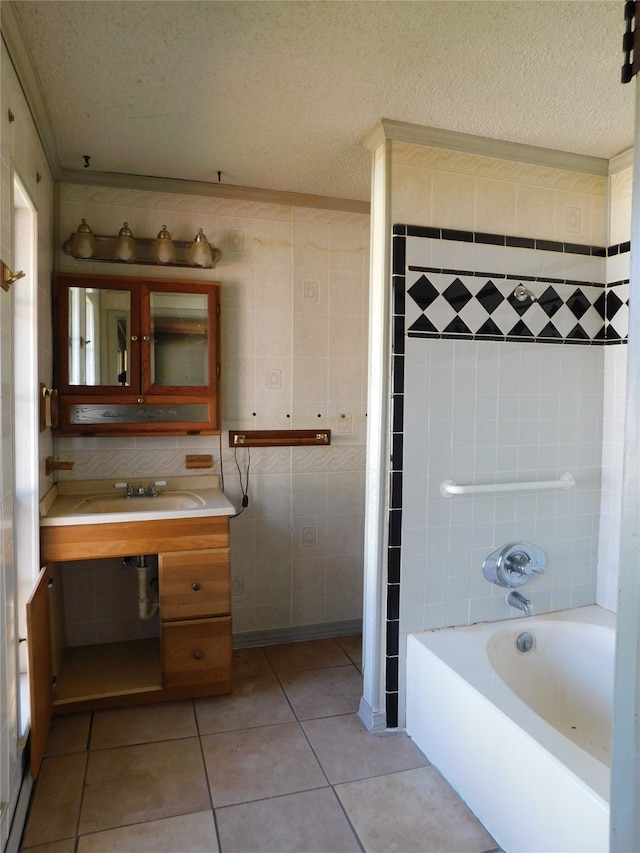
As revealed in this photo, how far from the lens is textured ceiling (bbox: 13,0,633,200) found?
1.53m

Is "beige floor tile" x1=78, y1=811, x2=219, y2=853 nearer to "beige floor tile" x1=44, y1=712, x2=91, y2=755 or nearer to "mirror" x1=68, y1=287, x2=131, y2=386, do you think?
"beige floor tile" x1=44, y1=712, x2=91, y2=755

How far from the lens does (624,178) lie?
244 cm

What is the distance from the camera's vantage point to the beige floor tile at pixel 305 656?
2.80m

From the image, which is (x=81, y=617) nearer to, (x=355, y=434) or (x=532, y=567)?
(x=355, y=434)

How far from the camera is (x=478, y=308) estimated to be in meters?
2.31

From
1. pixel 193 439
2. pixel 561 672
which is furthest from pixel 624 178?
pixel 193 439

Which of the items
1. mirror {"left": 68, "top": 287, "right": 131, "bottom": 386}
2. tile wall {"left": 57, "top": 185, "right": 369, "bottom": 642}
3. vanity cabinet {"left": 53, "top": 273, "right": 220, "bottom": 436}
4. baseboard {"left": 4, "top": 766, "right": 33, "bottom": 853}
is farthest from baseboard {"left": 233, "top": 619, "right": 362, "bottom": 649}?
mirror {"left": 68, "top": 287, "right": 131, "bottom": 386}

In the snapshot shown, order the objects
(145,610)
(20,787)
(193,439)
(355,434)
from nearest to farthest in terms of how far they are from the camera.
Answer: (20,787), (145,610), (193,439), (355,434)

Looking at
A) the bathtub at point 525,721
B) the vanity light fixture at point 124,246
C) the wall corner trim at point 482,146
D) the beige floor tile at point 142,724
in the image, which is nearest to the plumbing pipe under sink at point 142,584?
the beige floor tile at point 142,724

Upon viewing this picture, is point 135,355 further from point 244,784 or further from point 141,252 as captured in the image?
point 244,784

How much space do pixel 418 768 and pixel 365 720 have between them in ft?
1.02

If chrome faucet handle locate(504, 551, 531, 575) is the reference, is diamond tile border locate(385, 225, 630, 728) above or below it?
above

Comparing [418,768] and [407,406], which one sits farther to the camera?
[407,406]

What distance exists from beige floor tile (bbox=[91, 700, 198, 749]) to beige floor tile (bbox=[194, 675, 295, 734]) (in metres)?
0.06
